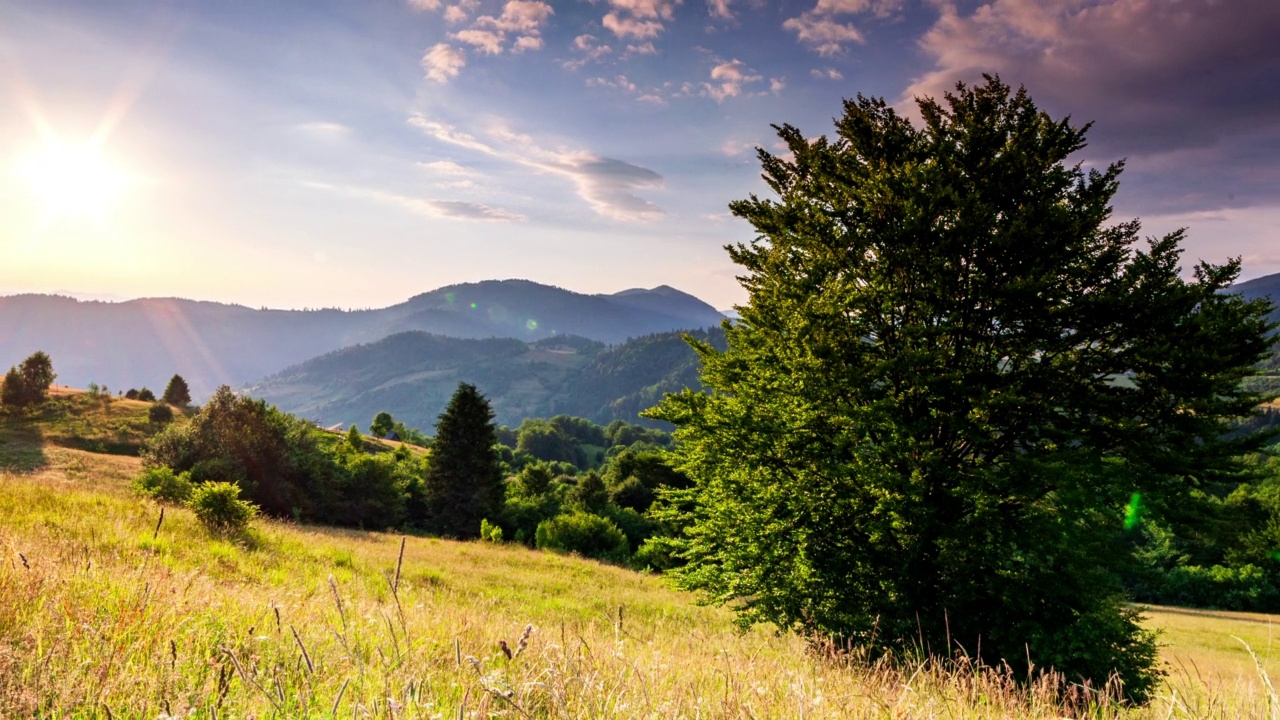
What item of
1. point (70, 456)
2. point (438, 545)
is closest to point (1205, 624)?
point (438, 545)

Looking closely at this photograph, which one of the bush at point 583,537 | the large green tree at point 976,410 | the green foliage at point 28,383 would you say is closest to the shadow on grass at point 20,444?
the green foliage at point 28,383

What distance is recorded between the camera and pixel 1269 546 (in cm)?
5506

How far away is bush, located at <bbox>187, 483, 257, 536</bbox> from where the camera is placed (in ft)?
50.0

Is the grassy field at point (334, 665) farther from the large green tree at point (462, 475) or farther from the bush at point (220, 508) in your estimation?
the large green tree at point (462, 475)

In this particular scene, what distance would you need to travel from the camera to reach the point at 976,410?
12344mm

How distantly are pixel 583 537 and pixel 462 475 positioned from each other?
47.2 feet

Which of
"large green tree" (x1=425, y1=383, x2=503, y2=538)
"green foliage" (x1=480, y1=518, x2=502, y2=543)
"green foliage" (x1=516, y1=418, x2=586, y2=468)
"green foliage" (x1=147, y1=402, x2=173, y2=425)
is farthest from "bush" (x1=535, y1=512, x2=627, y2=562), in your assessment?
"green foliage" (x1=516, y1=418, x2=586, y2=468)

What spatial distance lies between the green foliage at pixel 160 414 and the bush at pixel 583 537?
159 ft

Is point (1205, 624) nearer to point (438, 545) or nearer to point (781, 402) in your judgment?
point (781, 402)

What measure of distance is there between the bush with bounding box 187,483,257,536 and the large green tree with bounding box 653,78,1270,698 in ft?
40.5

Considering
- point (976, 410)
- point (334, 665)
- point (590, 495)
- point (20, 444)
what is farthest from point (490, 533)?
point (334, 665)

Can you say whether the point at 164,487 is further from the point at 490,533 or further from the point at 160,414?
the point at 160,414

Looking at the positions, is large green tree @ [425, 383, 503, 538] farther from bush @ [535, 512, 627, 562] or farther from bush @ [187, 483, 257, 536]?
bush @ [187, 483, 257, 536]

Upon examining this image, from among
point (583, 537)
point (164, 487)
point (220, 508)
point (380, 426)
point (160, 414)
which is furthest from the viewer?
point (380, 426)
